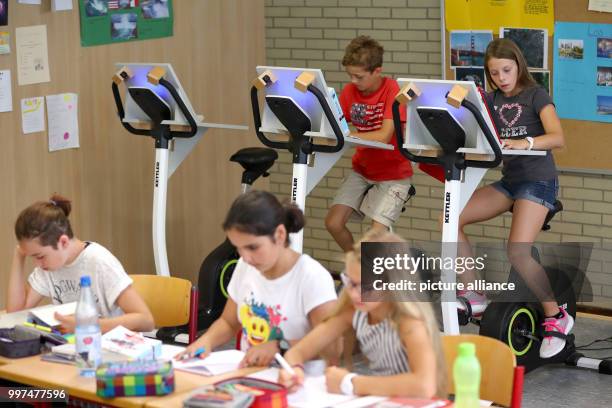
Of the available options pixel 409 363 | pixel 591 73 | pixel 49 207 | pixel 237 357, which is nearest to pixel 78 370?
pixel 237 357

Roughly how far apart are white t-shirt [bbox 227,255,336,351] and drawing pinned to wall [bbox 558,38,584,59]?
3428 millimetres

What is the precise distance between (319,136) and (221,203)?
7.76 ft

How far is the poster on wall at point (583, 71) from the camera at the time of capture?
21.2 ft

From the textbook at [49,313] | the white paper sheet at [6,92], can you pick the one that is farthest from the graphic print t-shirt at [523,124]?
→ the white paper sheet at [6,92]

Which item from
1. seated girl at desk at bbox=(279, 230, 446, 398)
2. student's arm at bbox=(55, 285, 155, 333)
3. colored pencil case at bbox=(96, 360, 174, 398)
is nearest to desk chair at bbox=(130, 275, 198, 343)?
student's arm at bbox=(55, 285, 155, 333)

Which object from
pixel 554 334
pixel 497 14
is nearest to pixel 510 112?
pixel 554 334

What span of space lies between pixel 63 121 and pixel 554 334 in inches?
124

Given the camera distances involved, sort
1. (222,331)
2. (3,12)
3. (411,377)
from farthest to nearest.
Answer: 1. (3,12)
2. (222,331)
3. (411,377)

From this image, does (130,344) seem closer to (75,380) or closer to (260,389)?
(75,380)

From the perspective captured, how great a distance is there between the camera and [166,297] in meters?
4.40

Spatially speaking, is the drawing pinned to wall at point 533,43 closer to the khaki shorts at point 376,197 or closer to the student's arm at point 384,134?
the khaki shorts at point 376,197

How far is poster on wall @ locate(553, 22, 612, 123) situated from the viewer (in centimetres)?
645

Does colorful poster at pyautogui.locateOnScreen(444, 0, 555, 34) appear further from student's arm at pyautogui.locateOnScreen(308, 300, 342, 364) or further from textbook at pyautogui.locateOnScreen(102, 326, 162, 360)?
textbook at pyautogui.locateOnScreen(102, 326, 162, 360)

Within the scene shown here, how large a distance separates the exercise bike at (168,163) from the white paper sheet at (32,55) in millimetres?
441
